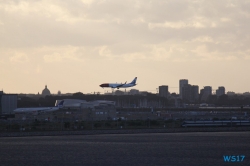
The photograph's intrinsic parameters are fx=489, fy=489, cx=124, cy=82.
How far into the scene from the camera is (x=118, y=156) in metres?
34.9

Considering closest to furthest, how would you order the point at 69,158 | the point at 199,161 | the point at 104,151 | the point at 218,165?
the point at 218,165 → the point at 199,161 → the point at 69,158 → the point at 104,151

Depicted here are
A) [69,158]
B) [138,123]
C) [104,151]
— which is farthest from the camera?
[138,123]

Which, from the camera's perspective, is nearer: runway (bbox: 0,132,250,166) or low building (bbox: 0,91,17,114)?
runway (bbox: 0,132,250,166)

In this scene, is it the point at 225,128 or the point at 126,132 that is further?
the point at 225,128

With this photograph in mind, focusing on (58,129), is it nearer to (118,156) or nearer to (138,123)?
(138,123)

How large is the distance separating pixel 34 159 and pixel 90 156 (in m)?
3.94

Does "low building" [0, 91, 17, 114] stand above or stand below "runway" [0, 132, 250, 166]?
above

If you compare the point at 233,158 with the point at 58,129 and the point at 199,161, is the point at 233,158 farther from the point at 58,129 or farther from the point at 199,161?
the point at 58,129

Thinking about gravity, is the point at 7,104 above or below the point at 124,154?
above

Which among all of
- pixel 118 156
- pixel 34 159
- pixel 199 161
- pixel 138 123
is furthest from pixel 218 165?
pixel 138 123

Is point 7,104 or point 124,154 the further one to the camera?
point 7,104

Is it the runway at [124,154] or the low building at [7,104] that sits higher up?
the low building at [7,104]

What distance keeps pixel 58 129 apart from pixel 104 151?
2986 centimetres

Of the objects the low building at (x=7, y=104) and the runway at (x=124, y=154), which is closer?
the runway at (x=124, y=154)
